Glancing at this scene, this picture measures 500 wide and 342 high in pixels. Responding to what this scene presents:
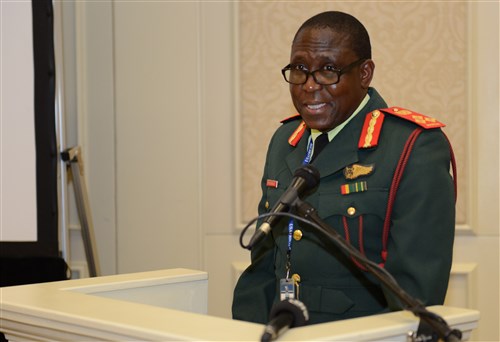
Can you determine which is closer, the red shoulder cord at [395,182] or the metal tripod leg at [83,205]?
the red shoulder cord at [395,182]

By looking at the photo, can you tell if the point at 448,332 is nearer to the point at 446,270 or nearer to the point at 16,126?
the point at 446,270

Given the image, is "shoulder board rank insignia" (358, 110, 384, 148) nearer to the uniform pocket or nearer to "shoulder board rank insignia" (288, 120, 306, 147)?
the uniform pocket

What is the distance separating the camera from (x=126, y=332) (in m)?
1.28

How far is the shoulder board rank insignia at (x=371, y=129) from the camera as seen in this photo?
1817 mm

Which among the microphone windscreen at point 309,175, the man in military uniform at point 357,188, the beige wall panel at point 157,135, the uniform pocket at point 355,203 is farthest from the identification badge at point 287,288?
the beige wall panel at point 157,135

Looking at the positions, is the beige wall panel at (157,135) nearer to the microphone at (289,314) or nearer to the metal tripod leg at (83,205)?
the metal tripod leg at (83,205)

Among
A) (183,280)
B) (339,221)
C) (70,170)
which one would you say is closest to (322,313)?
(339,221)

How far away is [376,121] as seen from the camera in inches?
72.6

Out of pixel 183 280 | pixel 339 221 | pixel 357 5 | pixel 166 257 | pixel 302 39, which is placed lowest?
pixel 166 257

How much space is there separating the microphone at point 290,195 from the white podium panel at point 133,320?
6.4 inches

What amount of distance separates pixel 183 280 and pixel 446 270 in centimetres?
58

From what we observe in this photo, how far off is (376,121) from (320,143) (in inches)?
6.1

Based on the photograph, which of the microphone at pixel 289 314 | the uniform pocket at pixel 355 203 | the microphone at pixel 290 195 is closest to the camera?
the microphone at pixel 289 314

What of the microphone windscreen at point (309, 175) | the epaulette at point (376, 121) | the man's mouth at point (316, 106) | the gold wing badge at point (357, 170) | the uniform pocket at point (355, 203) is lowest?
the uniform pocket at point (355, 203)
